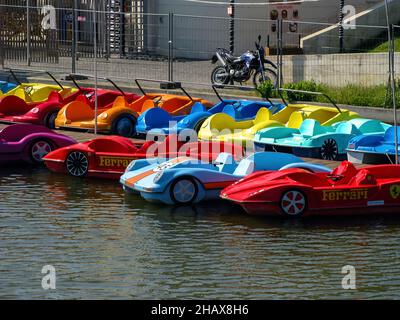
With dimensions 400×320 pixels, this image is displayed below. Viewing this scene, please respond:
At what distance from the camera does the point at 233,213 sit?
14.4m

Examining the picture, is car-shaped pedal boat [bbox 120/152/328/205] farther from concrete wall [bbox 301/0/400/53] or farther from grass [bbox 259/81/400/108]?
concrete wall [bbox 301/0/400/53]

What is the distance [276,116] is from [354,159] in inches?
106

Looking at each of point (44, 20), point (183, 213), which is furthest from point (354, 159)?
point (44, 20)

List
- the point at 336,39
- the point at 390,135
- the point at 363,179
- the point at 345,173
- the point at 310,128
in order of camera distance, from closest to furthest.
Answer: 1. the point at 363,179
2. the point at 345,173
3. the point at 390,135
4. the point at 310,128
5. the point at 336,39

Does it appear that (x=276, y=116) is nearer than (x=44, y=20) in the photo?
Yes

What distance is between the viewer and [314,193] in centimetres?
1379

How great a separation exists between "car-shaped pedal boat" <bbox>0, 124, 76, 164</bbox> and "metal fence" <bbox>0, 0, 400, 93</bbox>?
8.13 m

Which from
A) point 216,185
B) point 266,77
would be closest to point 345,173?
point 216,185

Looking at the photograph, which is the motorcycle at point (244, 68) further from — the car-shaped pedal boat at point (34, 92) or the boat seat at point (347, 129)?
the boat seat at point (347, 129)

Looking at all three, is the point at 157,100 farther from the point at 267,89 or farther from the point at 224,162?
the point at 224,162

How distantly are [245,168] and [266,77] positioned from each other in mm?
9933

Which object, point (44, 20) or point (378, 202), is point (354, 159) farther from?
point (44, 20)

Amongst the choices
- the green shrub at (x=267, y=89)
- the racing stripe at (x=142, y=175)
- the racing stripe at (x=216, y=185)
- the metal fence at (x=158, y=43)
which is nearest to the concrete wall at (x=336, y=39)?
the metal fence at (x=158, y=43)

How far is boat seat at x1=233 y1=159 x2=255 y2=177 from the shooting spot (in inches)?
588
